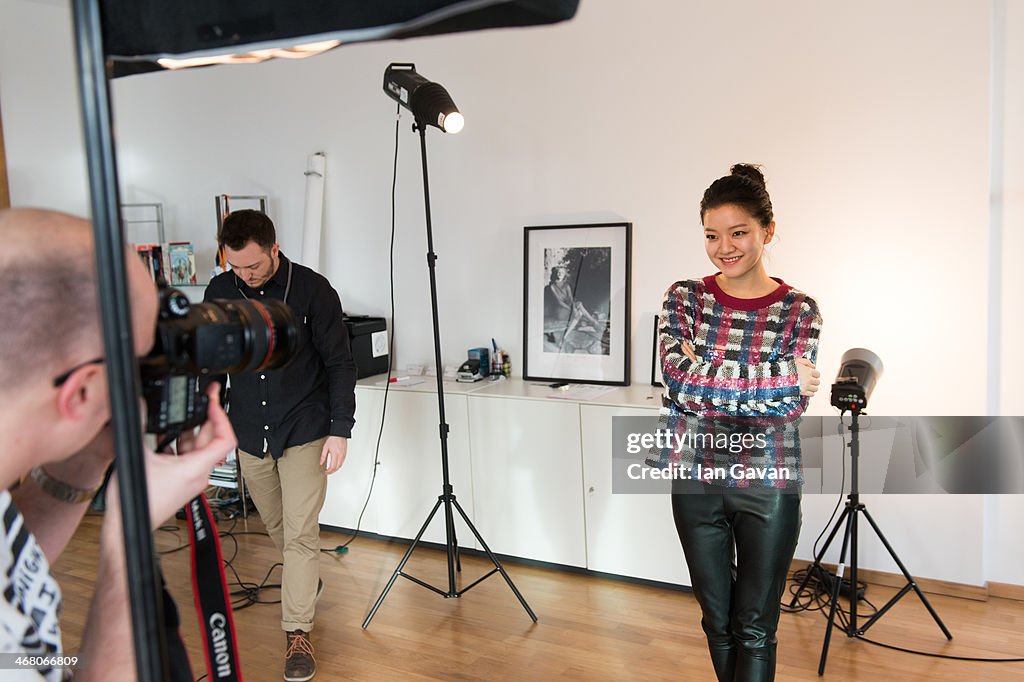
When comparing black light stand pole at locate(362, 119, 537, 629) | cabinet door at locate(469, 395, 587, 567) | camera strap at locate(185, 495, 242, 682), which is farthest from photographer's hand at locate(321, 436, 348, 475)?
camera strap at locate(185, 495, 242, 682)

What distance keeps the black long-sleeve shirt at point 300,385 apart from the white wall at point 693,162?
1.27 metres

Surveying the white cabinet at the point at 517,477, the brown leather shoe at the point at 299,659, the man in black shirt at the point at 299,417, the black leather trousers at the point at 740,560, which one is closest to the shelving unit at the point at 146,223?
the white cabinet at the point at 517,477

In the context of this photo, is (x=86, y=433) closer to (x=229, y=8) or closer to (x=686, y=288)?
(x=229, y=8)

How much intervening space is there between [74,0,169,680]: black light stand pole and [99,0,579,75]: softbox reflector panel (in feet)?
0.37

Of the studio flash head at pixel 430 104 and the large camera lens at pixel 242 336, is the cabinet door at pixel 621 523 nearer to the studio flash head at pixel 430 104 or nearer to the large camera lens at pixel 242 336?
the studio flash head at pixel 430 104

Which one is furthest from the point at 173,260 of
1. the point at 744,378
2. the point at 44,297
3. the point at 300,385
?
the point at 44,297

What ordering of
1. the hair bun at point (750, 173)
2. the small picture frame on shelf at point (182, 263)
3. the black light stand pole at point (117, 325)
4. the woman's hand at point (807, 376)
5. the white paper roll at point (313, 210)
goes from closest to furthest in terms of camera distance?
the black light stand pole at point (117, 325) → the woman's hand at point (807, 376) → the hair bun at point (750, 173) → the white paper roll at point (313, 210) → the small picture frame on shelf at point (182, 263)

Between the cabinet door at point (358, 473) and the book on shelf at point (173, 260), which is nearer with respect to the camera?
the cabinet door at point (358, 473)

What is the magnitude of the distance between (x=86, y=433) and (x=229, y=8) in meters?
0.40

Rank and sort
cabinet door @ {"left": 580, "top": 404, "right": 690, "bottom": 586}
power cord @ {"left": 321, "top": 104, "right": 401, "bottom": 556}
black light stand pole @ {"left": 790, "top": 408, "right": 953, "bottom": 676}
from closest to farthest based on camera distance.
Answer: black light stand pole @ {"left": 790, "top": 408, "right": 953, "bottom": 676}, cabinet door @ {"left": 580, "top": 404, "right": 690, "bottom": 586}, power cord @ {"left": 321, "top": 104, "right": 401, "bottom": 556}

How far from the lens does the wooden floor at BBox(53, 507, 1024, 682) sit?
268 cm

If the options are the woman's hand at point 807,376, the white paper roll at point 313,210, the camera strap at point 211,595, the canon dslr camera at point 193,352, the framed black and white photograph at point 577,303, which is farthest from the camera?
the white paper roll at point 313,210

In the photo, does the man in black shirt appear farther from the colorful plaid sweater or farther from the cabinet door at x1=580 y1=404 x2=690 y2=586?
the colorful plaid sweater

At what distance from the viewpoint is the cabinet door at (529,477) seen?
3.42 meters
